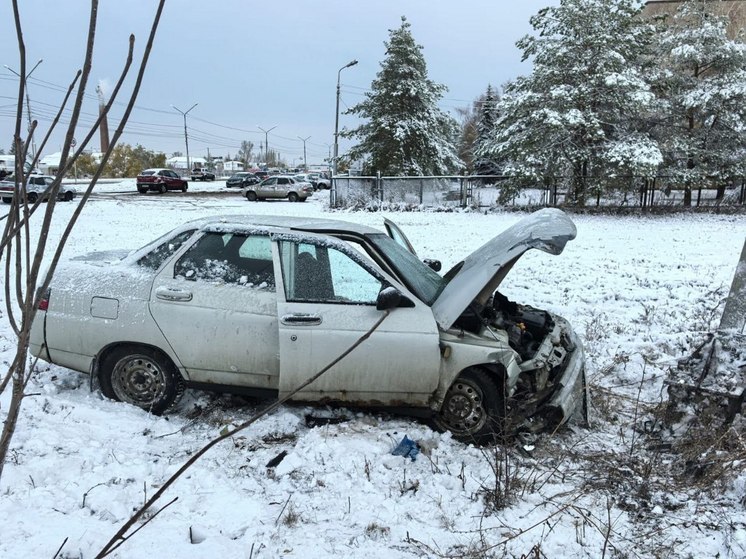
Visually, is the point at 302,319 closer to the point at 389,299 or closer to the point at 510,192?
the point at 389,299

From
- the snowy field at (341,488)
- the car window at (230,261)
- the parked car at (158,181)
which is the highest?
the parked car at (158,181)

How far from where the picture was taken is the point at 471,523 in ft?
9.82

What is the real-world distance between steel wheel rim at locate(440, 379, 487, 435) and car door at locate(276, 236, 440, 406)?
235 mm

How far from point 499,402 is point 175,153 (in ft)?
472

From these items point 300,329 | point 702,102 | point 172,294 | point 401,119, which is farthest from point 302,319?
point 401,119

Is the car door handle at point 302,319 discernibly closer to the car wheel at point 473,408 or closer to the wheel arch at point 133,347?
the wheel arch at point 133,347

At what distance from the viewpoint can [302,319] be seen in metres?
3.79

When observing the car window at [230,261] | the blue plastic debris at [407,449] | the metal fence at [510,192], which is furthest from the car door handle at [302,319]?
the metal fence at [510,192]

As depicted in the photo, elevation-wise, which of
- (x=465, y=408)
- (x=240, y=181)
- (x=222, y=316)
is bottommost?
(x=465, y=408)

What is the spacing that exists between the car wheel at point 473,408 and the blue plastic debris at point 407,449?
1.30 feet

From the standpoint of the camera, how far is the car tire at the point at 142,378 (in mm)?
4102

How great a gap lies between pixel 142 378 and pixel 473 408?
2.55 metres

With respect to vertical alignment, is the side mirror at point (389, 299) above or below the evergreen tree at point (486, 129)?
below

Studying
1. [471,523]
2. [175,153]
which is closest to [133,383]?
[471,523]
